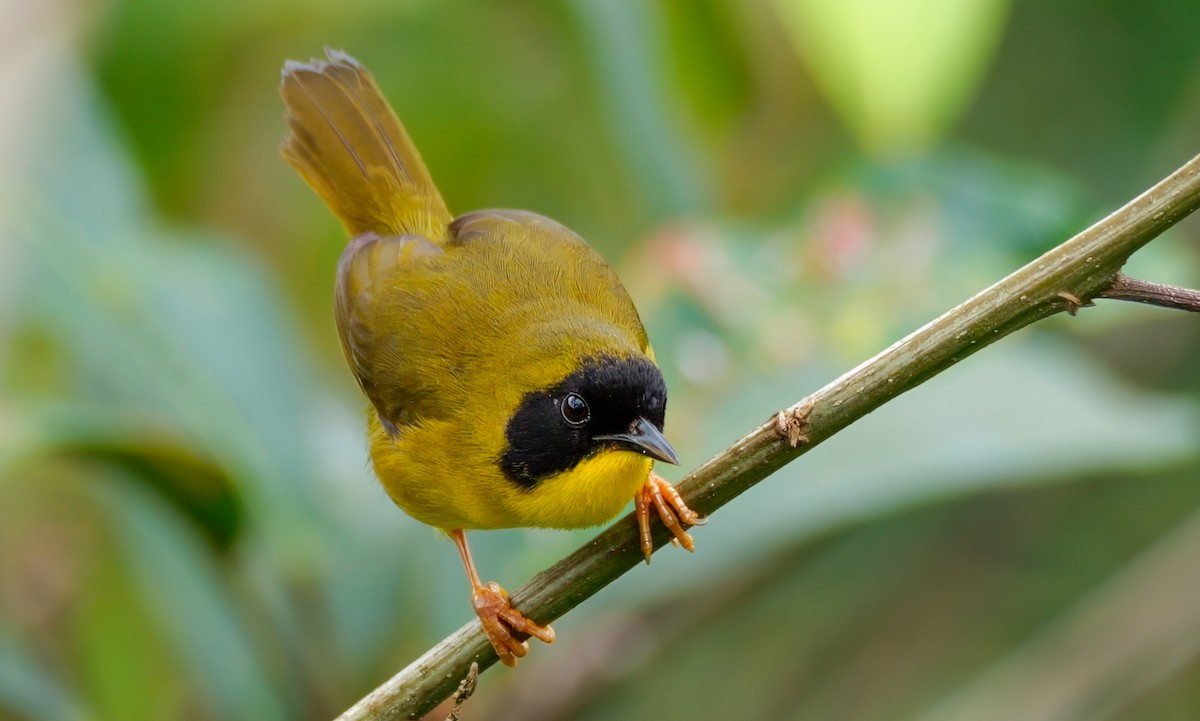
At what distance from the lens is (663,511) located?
2.09m

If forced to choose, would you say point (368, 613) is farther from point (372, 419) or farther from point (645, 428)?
point (645, 428)

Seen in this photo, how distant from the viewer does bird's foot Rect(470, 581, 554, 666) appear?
76.5 inches

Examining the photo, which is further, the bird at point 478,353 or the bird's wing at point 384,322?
the bird's wing at point 384,322

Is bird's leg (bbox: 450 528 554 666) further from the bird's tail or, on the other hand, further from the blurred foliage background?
the bird's tail

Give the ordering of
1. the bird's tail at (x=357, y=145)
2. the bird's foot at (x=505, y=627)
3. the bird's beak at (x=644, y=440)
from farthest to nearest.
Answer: the bird's tail at (x=357, y=145) → the bird's beak at (x=644, y=440) → the bird's foot at (x=505, y=627)

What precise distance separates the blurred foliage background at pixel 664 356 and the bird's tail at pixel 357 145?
0.55 m

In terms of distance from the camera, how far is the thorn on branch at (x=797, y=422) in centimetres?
163

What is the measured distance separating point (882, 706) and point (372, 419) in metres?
1.65

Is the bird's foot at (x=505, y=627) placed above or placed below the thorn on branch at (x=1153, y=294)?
below

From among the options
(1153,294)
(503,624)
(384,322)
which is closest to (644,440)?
(503,624)

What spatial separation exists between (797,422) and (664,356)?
1563mm

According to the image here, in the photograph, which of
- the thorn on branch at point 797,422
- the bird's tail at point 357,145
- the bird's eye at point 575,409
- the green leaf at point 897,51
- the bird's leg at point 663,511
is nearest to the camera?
the thorn on branch at point 797,422

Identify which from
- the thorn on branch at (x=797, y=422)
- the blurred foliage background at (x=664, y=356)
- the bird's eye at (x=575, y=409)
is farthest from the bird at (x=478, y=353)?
the blurred foliage background at (x=664, y=356)

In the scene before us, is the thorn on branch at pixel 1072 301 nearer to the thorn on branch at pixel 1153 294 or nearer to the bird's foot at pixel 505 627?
the thorn on branch at pixel 1153 294
